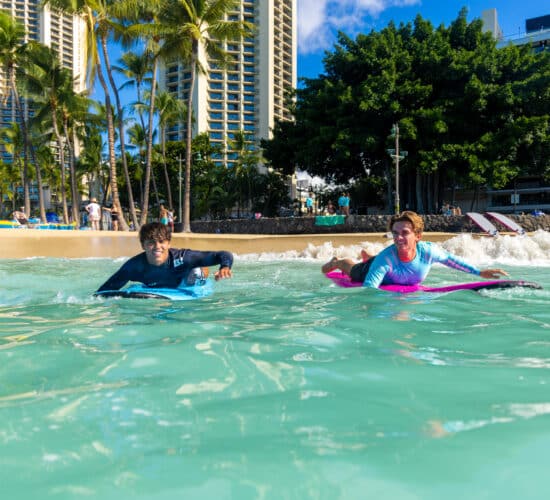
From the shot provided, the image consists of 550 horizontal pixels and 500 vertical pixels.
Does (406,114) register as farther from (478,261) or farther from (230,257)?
(230,257)

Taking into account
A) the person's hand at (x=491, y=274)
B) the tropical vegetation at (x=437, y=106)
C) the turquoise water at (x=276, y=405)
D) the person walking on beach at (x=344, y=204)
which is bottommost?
the turquoise water at (x=276, y=405)

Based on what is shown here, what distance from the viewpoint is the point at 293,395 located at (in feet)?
7.41

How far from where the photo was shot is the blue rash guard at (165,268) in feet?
17.1

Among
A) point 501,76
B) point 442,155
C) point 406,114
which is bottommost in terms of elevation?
point 442,155

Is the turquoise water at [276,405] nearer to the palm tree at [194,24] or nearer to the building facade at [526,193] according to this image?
the palm tree at [194,24]

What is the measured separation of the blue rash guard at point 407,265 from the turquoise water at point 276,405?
0.93 meters

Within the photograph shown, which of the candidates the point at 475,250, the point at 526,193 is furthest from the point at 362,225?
the point at 526,193

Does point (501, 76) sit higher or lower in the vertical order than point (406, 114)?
higher

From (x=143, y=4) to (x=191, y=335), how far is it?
20.4 m

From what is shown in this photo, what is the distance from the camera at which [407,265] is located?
18.0ft

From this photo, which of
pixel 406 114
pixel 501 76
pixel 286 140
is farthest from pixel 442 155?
pixel 286 140

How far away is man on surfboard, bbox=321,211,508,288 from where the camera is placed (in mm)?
5227

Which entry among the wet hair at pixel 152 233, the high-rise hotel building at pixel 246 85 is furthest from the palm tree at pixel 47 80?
the high-rise hotel building at pixel 246 85

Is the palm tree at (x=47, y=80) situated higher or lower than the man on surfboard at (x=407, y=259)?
higher
